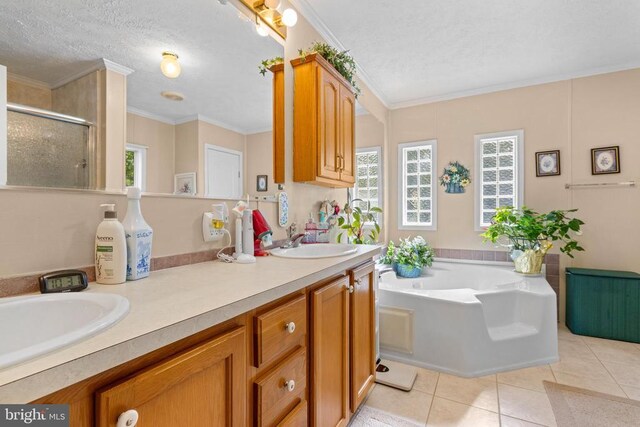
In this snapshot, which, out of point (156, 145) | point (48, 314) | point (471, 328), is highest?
point (156, 145)

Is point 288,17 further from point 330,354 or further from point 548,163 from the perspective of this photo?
point 548,163

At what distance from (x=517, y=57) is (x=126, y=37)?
3116 mm

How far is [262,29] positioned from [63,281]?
1486mm

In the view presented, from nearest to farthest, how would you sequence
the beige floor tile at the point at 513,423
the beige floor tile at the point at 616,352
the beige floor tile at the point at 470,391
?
the beige floor tile at the point at 513,423
the beige floor tile at the point at 470,391
the beige floor tile at the point at 616,352

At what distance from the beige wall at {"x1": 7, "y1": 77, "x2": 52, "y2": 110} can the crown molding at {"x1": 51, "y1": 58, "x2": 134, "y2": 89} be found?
0.11ft

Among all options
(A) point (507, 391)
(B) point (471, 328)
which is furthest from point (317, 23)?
(A) point (507, 391)

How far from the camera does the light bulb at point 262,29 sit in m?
1.59

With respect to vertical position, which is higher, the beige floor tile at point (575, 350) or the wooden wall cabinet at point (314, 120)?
the wooden wall cabinet at point (314, 120)

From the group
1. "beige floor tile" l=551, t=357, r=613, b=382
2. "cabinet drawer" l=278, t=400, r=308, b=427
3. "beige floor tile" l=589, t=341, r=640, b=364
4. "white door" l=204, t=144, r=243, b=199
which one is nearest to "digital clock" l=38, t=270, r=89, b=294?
"white door" l=204, t=144, r=243, b=199

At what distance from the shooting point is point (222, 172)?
1.39 metres

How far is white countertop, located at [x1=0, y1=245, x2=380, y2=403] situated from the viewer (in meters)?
0.41

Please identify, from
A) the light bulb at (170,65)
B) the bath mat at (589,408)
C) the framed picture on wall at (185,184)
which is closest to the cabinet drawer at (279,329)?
the framed picture on wall at (185,184)

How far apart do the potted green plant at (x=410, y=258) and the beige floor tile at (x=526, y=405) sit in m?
1.27

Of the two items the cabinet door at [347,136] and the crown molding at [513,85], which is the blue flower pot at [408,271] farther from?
the crown molding at [513,85]
